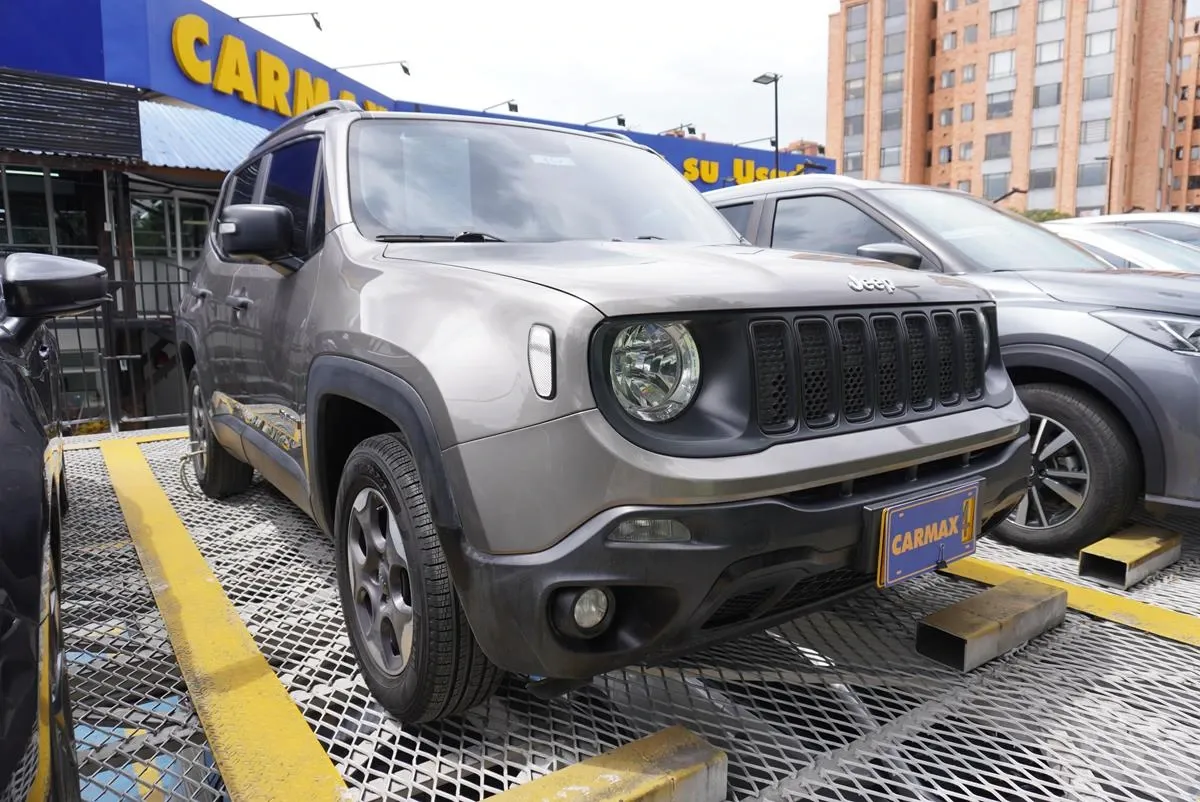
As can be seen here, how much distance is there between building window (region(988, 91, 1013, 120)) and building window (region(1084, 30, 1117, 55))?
16.7 feet

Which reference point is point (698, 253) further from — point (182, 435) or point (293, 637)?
point (182, 435)

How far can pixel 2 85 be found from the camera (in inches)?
459

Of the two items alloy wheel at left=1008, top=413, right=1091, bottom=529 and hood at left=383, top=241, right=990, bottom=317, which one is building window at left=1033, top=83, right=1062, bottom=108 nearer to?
alloy wheel at left=1008, top=413, right=1091, bottom=529

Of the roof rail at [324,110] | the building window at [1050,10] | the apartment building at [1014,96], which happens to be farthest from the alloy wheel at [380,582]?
the building window at [1050,10]

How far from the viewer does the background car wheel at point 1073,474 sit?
135 inches

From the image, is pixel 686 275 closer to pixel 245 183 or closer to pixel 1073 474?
pixel 1073 474

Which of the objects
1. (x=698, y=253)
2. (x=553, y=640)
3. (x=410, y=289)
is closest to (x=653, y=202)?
(x=698, y=253)

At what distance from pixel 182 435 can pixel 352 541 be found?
4.23m

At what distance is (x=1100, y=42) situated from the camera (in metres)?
54.2

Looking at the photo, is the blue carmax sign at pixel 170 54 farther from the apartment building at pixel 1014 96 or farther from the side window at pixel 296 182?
the apartment building at pixel 1014 96

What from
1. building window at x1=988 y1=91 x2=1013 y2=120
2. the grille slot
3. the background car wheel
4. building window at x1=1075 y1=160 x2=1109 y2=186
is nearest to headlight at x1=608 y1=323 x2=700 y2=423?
the grille slot

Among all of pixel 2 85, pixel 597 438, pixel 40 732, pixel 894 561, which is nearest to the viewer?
pixel 40 732

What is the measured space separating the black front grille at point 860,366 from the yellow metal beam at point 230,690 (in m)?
1.32

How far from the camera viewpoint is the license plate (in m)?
1.95
